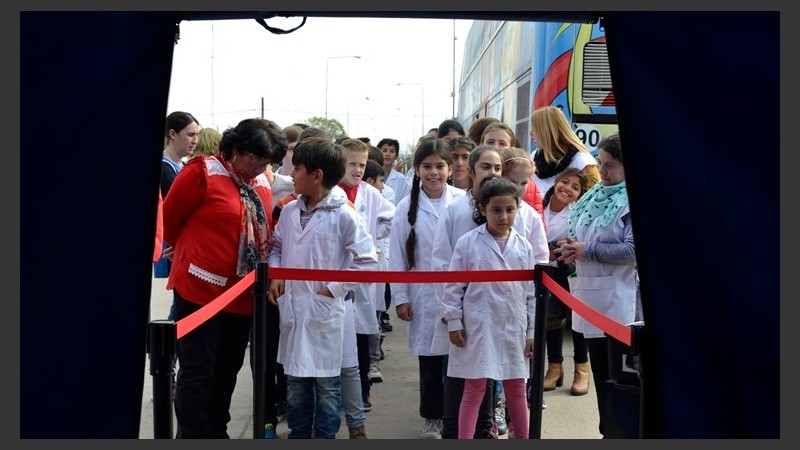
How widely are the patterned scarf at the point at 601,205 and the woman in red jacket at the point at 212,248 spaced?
64.6 inches

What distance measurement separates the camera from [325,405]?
4.79m

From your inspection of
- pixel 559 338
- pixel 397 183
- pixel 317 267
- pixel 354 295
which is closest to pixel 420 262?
pixel 354 295

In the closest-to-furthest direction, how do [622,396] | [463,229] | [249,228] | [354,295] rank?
[622,396] < [249,228] < [354,295] < [463,229]

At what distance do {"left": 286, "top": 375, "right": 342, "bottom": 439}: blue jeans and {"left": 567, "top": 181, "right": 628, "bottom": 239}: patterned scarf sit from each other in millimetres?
1546

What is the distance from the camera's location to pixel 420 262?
546 cm

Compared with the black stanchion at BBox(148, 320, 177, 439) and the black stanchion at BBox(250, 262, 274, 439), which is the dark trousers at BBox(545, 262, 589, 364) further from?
the black stanchion at BBox(148, 320, 177, 439)

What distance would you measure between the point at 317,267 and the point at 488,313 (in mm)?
904

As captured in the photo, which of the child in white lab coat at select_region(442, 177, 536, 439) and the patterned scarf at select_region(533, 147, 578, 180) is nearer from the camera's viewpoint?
the child in white lab coat at select_region(442, 177, 536, 439)

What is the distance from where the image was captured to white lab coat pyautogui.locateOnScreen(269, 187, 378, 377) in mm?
4711

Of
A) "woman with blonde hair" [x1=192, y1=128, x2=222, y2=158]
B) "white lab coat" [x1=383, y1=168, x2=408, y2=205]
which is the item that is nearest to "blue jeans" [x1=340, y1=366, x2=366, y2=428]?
"woman with blonde hair" [x1=192, y1=128, x2=222, y2=158]

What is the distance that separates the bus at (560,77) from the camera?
8500 mm

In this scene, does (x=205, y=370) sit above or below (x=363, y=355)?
above

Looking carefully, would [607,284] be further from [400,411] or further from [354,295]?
[400,411]

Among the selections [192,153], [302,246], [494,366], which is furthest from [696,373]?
[192,153]
